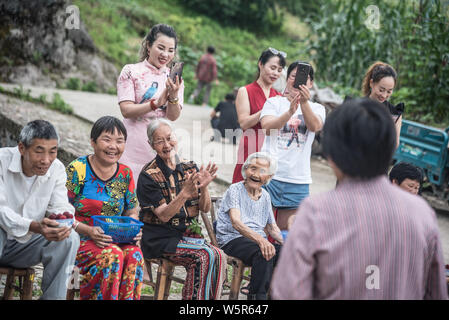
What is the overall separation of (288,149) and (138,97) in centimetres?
120

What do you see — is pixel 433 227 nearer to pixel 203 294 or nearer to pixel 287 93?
pixel 203 294

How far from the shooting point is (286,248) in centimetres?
199

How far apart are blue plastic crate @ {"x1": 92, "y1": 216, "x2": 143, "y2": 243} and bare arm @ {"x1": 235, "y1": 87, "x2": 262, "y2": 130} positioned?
54.9 inches

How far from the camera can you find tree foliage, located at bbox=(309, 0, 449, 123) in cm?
1026

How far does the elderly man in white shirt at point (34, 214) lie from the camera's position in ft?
9.48

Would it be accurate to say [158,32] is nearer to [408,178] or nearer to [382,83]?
[382,83]

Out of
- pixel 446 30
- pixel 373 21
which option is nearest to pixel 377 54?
pixel 373 21

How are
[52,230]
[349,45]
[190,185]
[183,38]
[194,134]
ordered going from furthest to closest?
[183,38], [349,45], [194,134], [190,185], [52,230]

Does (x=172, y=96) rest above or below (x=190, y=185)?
above

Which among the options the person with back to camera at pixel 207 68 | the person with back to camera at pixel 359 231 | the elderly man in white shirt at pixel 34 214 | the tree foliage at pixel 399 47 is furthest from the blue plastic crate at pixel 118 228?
the person with back to camera at pixel 207 68

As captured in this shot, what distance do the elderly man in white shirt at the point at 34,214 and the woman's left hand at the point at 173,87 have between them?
1.03 metres

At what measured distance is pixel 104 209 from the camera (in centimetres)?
337

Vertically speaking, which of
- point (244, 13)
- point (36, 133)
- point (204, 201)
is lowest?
point (204, 201)

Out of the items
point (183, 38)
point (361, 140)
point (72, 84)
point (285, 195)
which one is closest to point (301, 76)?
point (285, 195)
